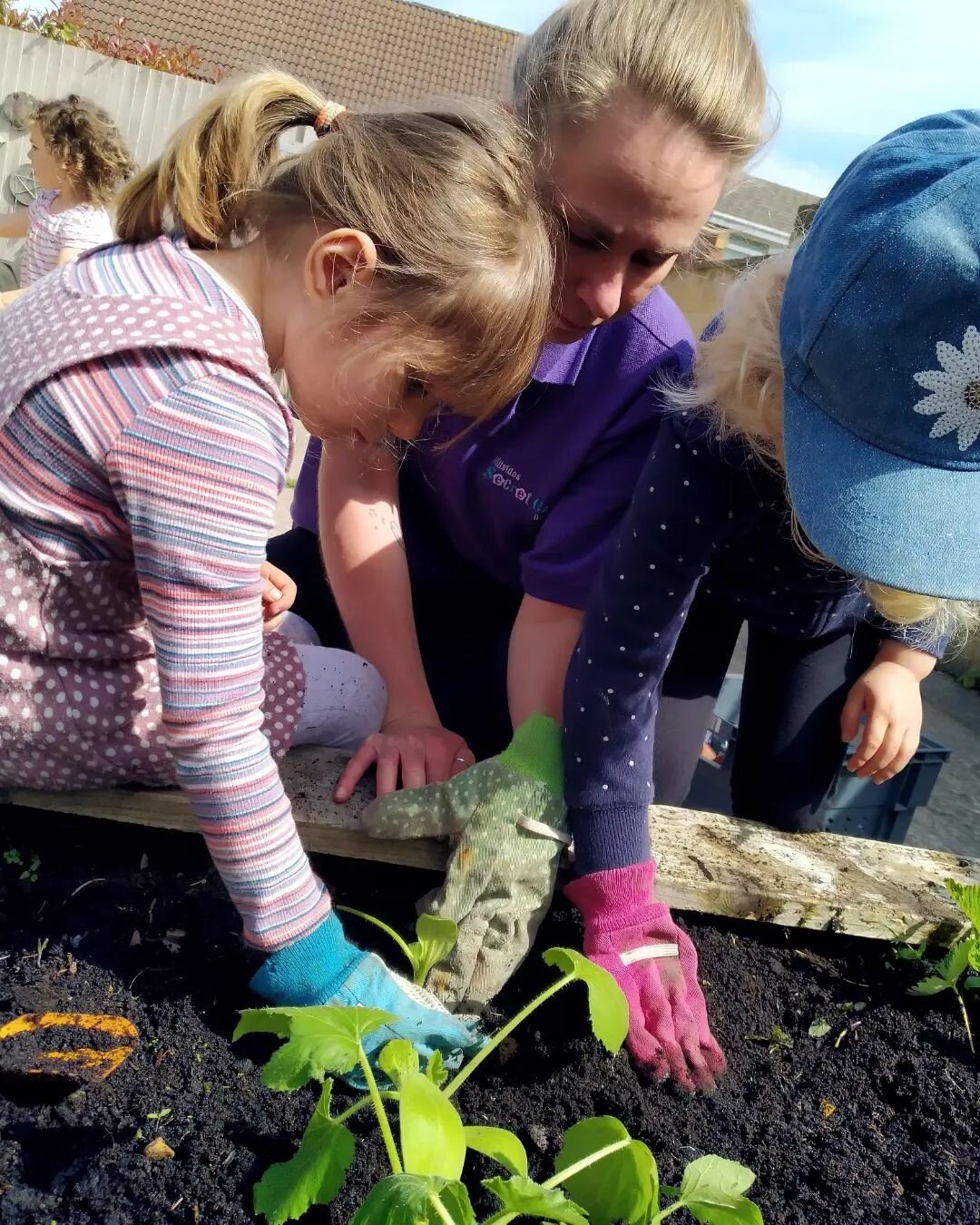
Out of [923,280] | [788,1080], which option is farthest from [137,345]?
[788,1080]

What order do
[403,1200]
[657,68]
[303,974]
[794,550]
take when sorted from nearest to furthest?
[403,1200]
[303,974]
[657,68]
[794,550]

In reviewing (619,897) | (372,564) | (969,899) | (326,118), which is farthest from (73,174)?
(969,899)

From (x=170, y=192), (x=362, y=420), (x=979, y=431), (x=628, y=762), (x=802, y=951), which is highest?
(x=979, y=431)

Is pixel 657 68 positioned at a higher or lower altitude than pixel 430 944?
higher

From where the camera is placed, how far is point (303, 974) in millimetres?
1034

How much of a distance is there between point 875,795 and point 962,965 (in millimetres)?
1233

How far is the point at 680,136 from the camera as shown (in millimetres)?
1306

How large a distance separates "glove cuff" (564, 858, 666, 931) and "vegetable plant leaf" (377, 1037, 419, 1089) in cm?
40

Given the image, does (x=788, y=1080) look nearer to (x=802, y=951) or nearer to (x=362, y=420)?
(x=802, y=951)

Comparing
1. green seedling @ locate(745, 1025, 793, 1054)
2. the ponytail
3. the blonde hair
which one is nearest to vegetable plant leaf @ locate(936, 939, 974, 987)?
green seedling @ locate(745, 1025, 793, 1054)

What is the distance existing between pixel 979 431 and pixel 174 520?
2.52ft

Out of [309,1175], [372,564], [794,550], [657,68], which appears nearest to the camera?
[309,1175]

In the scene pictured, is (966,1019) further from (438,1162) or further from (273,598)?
(273,598)

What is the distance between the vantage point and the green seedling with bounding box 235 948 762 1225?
27.6 inches
